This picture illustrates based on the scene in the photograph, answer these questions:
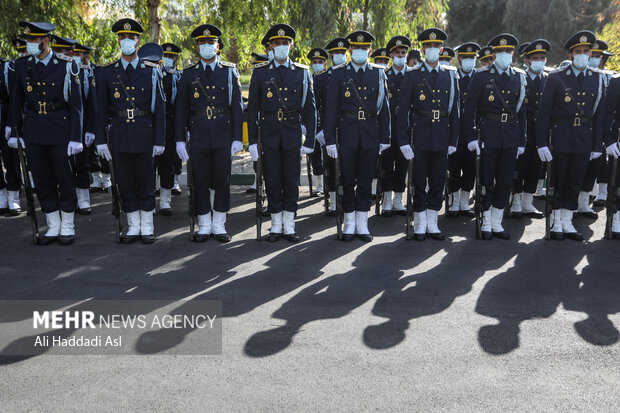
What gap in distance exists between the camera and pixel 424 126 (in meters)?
6.70

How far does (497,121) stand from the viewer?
677 cm

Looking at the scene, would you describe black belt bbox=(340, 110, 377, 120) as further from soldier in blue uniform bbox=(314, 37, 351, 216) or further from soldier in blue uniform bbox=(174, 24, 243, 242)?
soldier in blue uniform bbox=(174, 24, 243, 242)

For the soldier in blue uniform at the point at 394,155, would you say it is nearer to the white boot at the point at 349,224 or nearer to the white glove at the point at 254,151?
the white boot at the point at 349,224

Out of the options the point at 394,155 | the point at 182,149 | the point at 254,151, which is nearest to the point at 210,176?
the point at 182,149

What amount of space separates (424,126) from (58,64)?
4029 millimetres

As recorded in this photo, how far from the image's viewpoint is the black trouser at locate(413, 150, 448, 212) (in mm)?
6801

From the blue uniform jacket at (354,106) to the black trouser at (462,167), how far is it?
1839 mm

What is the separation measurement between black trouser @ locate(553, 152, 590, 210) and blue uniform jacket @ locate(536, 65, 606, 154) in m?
0.14

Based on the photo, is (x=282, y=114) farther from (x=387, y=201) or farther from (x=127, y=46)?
(x=387, y=201)

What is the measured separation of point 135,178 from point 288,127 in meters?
1.82

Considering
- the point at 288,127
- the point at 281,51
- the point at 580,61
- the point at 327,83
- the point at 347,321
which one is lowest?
the point at 347,321

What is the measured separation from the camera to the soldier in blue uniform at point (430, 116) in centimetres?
664

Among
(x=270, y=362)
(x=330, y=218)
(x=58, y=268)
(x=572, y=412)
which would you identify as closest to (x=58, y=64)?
(x=58, y=268)

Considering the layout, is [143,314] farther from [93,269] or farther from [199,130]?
[199,130]
